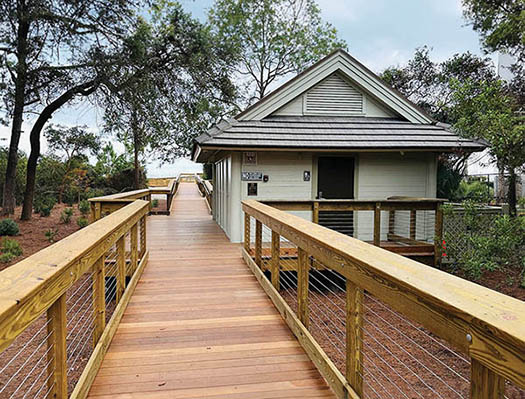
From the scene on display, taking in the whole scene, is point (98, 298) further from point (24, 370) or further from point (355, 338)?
point (24, 370)

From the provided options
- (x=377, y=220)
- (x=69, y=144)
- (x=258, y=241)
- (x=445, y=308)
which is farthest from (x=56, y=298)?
(x=69, y=144)

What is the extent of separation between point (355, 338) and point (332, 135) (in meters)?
7.21

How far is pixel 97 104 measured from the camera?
12594 mm

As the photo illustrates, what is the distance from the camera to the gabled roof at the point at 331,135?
8398 mm

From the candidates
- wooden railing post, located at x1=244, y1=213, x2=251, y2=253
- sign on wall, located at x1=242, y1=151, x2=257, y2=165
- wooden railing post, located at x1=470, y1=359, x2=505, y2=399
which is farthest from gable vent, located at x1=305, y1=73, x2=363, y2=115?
wooden railing post, located at x1=470, y1=359, x2=505, y2=399

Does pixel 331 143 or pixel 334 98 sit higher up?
pixel 334 98

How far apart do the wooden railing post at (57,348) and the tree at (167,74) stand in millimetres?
10604

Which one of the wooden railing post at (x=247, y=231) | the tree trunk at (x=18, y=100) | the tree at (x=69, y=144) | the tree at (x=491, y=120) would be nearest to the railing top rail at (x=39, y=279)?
the wooden railing post at (x=247, y=231)

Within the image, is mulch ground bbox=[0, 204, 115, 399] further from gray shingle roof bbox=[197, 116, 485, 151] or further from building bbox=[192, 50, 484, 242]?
gray shingle roof bbox=[197, 116, 485, 151]

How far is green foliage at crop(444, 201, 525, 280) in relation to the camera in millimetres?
6730

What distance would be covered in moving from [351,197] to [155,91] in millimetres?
7154

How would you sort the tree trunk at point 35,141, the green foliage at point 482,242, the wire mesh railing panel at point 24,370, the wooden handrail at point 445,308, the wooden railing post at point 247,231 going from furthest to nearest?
the tree trunk at point 35,141, the green foliage at point 482,242, the wooden railing post at point 247,231, the wire mesh railing panel at point 24,370, the wooden handrail at point 445,308

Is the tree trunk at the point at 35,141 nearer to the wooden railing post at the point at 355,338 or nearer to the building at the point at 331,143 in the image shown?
the building at the point at 331,143

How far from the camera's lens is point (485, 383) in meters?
1.28
